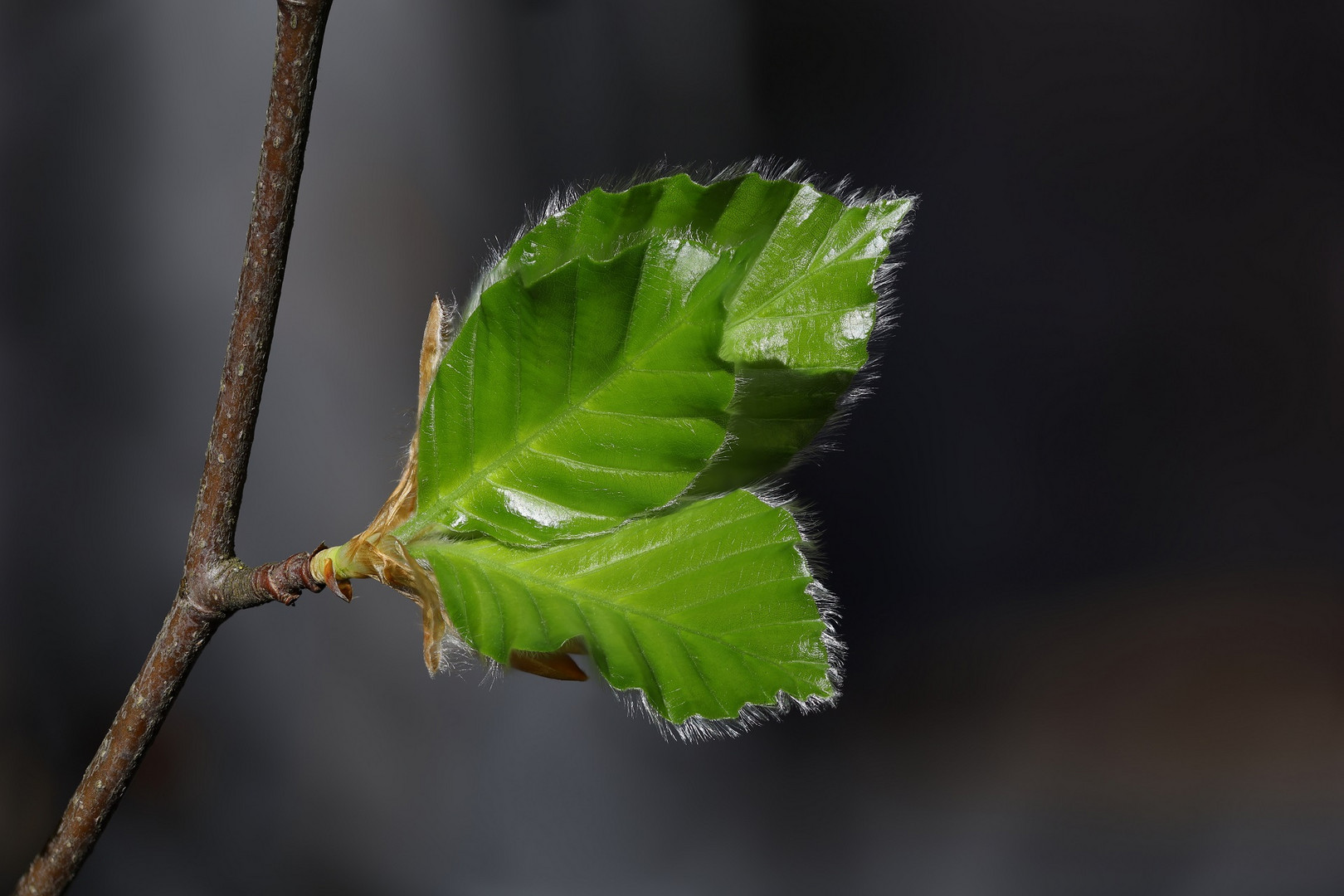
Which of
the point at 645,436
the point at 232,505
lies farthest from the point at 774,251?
the point at 232,505

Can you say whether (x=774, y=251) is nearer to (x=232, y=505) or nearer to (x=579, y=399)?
(x=579, y=399)

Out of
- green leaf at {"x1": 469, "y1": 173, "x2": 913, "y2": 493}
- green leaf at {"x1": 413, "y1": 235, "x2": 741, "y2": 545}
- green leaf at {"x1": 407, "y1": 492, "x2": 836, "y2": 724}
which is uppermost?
green leaf at {"x1": 469, "y1": 173, "x2": 913, "y2": 493}

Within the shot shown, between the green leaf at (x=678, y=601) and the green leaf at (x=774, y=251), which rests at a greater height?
the green leaf at (x=774, y=251)

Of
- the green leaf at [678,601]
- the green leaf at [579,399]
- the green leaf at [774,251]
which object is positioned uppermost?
the green leaf at [774,251]
